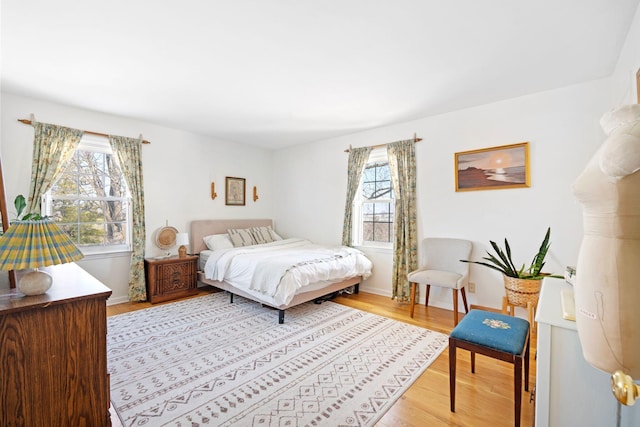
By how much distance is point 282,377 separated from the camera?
2023 mm

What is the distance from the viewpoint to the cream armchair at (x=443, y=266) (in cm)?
298

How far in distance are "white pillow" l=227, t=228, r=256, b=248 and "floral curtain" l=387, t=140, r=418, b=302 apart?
7.60ft

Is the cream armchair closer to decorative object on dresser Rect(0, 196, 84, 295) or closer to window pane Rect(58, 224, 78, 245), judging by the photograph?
decorative object on dresser Rect(0, 196, 84, 295)

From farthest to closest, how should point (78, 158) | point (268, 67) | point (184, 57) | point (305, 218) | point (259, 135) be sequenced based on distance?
point (305, 218) → point (259, 135) → point (78, 158) → point (268, 67) → point (184, 57)

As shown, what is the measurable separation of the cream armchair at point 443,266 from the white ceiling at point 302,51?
1.64 metres

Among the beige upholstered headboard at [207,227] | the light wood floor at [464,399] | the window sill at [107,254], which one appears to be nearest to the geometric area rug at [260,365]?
the light wood floor at [464,399]

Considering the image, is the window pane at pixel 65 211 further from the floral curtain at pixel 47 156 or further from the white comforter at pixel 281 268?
the white comforter at pixel 281 268

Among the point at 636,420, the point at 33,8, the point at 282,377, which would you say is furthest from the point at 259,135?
the point at 636,420

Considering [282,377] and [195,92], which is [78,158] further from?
[282,377]

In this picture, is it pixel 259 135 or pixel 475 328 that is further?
pixel 259 135

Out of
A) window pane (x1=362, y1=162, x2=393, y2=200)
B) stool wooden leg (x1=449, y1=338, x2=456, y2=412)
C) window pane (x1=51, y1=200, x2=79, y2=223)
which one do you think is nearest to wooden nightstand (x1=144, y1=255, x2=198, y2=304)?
window pane (x1=51, y1=200, x2=79, y2=223)

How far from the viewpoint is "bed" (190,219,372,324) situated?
9.68ft

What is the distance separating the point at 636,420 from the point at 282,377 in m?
1.80

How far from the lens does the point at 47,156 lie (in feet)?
10.2
